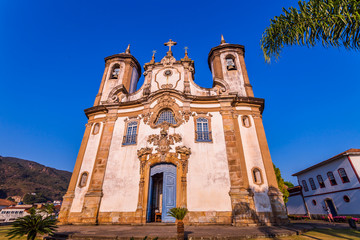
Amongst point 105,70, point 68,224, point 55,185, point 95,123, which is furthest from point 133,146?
point 55,185

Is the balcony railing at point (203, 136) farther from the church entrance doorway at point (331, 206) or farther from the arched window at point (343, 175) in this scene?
the church entrance doorway at point (331, 206)

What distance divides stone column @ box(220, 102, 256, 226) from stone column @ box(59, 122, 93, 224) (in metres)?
10.2

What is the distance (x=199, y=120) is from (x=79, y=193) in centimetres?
951

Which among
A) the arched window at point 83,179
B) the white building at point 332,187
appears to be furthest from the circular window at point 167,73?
the white building at point 332,187

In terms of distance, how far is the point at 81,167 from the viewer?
12992 millimetres

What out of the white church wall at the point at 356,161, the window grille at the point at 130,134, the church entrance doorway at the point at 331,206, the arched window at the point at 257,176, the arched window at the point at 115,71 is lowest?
the church entrance doorway at the point at 331,206

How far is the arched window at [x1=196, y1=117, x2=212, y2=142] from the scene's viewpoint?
492 inches

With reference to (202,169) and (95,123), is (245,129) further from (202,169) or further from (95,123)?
(95,123)

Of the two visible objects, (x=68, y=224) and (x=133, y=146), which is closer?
(x=68, y=224)

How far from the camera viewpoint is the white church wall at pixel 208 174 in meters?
10.5

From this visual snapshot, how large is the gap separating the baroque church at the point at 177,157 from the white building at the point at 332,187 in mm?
11879

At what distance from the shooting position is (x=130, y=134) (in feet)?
44.7

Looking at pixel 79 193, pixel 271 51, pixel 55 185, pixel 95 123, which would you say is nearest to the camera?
pixel 271 51

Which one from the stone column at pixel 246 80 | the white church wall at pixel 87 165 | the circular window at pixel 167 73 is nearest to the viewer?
the white church wall at pixel 87 165
